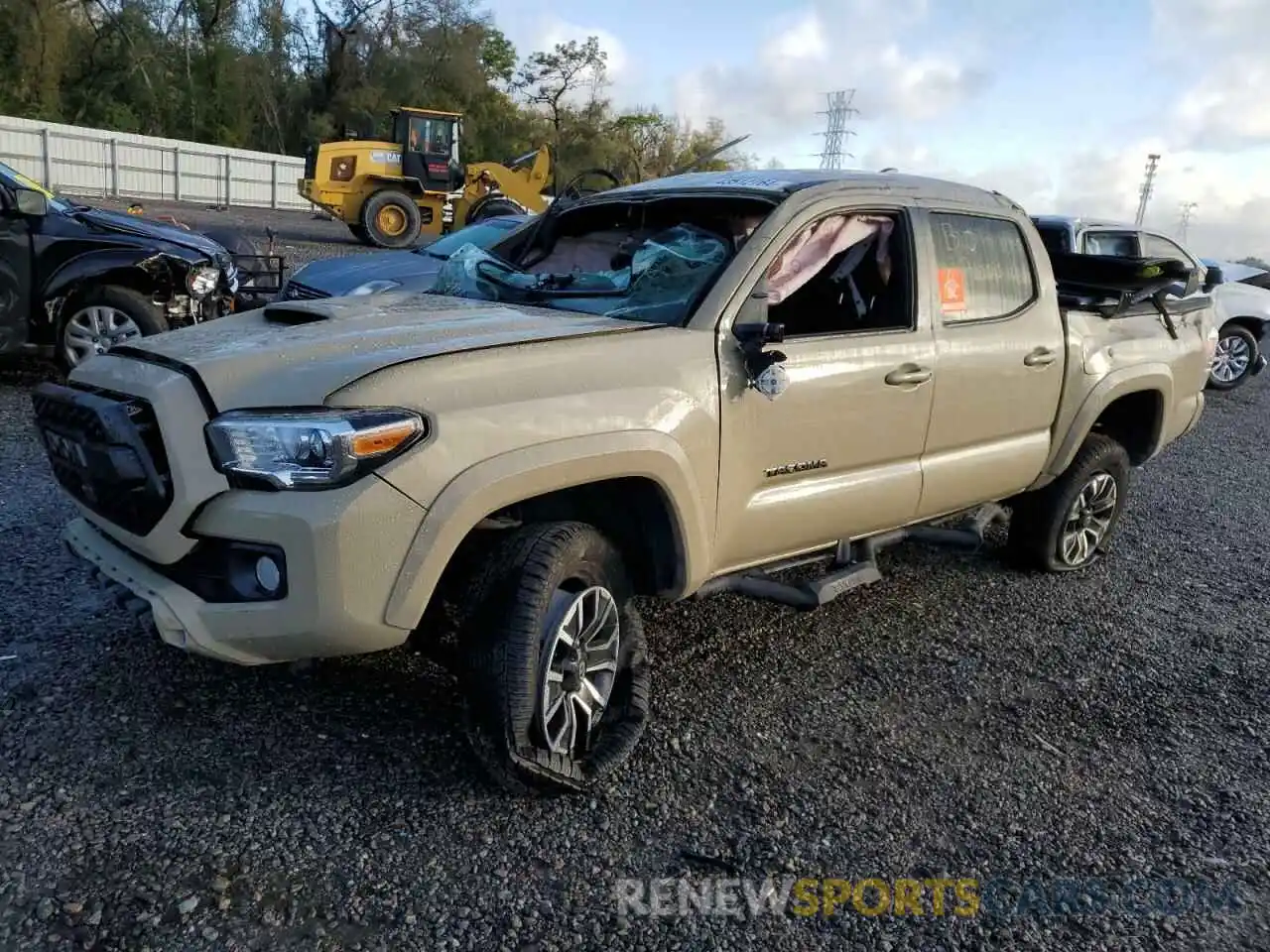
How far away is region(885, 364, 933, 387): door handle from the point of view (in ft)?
12.6

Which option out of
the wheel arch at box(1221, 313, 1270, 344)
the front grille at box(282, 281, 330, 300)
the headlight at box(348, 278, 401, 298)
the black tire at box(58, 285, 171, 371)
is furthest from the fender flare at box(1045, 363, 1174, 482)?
the wheel arch at box(1221, 313, 1270, 344)

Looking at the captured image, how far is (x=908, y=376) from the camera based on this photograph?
3.89 metres

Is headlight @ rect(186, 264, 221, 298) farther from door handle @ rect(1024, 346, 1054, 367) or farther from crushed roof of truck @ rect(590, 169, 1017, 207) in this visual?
door handle @ rect(1024, 346, 1054, 367)

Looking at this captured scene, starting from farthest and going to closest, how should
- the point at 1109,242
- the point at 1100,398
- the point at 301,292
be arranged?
the point at 1109,242 → the point at 301,292 → the point at 1100,398

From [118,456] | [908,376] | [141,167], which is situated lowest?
[118,456]

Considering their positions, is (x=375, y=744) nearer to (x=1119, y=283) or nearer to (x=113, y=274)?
(x=1119, y=283)

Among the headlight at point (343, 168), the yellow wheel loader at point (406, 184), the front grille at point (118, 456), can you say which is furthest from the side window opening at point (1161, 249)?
the headlight at point (343, 168)

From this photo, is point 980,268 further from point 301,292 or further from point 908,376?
point 301,292

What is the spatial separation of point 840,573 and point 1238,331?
450 inches

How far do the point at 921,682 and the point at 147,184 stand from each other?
32.4 meters

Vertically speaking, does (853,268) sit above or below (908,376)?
above

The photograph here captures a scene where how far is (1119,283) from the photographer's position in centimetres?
501

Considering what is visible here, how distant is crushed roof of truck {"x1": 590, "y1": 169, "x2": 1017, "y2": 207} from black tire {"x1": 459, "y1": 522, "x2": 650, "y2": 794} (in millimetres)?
1613

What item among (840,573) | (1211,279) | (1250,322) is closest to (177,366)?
(840,573)
